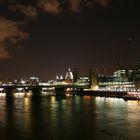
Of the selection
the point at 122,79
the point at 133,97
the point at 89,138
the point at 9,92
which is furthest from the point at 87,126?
the point at 122,79

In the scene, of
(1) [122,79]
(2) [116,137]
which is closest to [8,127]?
(2) [116,137]

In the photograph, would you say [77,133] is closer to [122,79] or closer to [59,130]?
[59,130]

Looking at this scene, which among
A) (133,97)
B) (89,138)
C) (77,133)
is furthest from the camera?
(133,97)

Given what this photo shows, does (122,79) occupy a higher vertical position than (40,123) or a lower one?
higher

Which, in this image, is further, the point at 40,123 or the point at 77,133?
the point at 40,123

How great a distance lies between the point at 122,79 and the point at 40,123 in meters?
120

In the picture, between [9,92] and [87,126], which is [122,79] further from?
[87,126]

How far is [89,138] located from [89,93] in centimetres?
8125

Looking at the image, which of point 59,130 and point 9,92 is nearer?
point 59,130

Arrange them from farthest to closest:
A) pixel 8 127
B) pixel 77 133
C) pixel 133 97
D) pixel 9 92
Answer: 1. pixel 9 92
2. pixel 133 97
3. pixel 8 127
4. pixel 77 133

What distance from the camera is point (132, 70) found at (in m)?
154

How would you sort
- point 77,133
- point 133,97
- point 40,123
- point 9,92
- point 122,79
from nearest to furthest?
point 77,133, point 40,123, point 133,97, point 9,92, point 122,79

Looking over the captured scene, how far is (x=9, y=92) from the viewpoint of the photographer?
103812 millimetres

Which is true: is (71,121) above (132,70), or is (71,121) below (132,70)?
below
